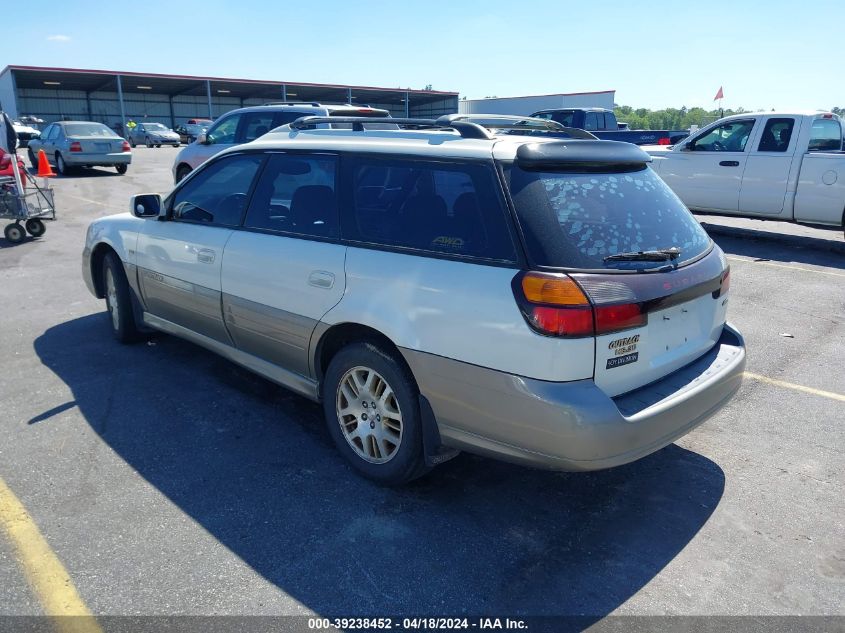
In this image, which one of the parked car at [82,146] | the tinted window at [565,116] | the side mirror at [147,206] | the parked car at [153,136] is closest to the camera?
the side mirror at [147,206]

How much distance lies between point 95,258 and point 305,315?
3128mm

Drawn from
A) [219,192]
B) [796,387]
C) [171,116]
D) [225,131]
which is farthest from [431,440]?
[171,116]

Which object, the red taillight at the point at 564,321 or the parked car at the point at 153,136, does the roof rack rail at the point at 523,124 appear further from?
the parked car at the point at 153,136

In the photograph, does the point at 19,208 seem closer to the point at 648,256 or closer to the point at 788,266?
the point at 648,256

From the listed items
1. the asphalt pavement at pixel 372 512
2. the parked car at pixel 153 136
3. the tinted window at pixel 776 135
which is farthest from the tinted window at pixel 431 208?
the parked car at pixel 153 136

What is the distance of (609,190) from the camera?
3.18m

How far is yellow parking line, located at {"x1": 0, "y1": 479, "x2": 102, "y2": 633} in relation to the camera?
2.50m

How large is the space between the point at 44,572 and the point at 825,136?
1115cm

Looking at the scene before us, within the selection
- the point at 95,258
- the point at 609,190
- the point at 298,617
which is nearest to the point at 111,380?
the point at 95,258

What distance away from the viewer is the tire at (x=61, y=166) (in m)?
19.2

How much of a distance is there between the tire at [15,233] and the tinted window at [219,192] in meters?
6.74

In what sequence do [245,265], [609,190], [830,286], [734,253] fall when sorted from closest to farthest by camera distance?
[609,190], [245,265], [830,286], [734,253]

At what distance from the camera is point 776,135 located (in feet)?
33.2

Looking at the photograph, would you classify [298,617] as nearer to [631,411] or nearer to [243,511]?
[243,511]
